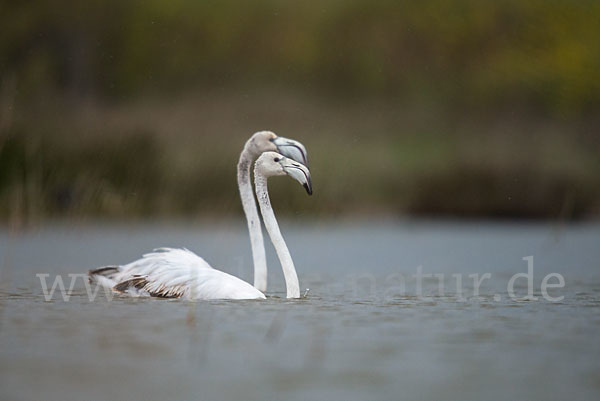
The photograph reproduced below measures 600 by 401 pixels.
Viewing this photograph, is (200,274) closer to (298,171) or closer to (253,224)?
(253,224)

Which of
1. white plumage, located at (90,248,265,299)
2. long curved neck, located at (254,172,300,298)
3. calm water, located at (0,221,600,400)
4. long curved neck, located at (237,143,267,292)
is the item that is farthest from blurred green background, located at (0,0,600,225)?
long curved neck, located at (254,172,300,298)

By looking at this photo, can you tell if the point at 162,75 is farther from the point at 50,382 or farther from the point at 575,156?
the point at 50,382

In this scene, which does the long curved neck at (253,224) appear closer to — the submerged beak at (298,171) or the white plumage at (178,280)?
the white plumage at (178,280)

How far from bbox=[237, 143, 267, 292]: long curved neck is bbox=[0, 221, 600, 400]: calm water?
0.23 meters

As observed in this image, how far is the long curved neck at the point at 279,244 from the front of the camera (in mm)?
8117

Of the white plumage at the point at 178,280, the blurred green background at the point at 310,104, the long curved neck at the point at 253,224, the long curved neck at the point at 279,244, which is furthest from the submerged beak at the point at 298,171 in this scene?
the blurred green background at the point at 310,104

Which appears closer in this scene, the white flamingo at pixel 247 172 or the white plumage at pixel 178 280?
the white plumage at pixel 178 280

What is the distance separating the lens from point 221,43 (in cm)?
3775

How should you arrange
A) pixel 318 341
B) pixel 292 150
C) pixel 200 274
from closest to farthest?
pixel 318 341
pixel 200 274
pixel 292 150

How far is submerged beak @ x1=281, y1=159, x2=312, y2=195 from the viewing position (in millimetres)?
7926

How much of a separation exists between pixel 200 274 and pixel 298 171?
Answer: 1.17 meters

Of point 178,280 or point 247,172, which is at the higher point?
point 247,172

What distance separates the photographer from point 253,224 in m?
8.72

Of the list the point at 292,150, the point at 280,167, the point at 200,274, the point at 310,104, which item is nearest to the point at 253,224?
the point at 280,167
